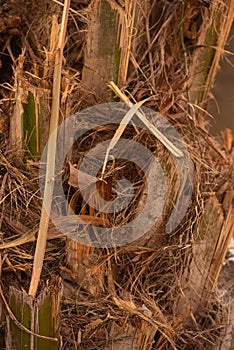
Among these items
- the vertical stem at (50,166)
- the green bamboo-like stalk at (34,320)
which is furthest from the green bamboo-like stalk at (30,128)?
the green bamboo-like stalk at (34,320)

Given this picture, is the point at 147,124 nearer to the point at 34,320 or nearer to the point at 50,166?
the point at 50,166

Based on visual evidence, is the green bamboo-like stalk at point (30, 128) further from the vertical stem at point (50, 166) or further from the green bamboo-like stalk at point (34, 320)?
the green bamboo-like stalk at point (34, 320)

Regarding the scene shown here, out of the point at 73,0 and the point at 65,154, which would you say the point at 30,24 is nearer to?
the point at 73,0

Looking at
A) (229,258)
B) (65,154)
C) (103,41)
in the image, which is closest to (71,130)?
(65,154)

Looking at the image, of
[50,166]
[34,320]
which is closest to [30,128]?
[50,166]

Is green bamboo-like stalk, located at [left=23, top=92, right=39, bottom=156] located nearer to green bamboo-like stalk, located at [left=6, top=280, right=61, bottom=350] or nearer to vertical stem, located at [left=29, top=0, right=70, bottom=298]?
vertical stem, located at [left=29, top=0, right=70, bottom=298]

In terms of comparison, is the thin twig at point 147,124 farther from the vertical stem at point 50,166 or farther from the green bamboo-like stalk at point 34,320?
the green bamboo-like stalk at point 34,320

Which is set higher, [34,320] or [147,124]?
[147,124]

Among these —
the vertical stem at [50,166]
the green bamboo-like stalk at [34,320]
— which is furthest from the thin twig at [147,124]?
the green bamboo-like stalk at [34,320]

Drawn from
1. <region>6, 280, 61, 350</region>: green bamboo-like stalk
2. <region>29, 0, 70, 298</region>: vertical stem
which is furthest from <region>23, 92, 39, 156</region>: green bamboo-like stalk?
<region>6, 280, 61, 350</region>: green bamboo-like stalk

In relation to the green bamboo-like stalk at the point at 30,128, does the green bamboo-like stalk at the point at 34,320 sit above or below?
below

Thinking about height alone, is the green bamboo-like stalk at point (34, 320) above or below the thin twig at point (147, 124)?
below
